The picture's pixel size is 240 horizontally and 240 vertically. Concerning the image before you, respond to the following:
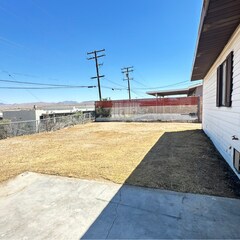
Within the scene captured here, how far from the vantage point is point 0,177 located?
3668mm

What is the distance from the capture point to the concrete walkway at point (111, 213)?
1.89 m

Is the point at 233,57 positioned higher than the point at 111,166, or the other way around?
the point at 233,57

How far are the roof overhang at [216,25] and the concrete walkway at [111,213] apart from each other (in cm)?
275

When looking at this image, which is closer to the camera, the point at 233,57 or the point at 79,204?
the point at 79,204

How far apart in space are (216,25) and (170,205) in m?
3.10

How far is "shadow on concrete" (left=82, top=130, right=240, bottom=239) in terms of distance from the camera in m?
1.89

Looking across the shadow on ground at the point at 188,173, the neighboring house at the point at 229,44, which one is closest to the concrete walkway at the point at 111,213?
the shadow on ground at the point at 188,173

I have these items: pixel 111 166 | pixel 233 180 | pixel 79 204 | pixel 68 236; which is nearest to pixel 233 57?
pixel 233 180

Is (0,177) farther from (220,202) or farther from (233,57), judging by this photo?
(233,57)

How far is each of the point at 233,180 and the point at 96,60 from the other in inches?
746

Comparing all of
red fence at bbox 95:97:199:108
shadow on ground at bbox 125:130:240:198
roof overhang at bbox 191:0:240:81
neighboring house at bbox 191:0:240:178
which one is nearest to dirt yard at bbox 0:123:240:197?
shadow on ground at bbox 125:130:240:198

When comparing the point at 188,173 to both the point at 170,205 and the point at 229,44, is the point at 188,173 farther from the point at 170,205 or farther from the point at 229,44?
the point at 229,44

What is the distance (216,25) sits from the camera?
120 inches

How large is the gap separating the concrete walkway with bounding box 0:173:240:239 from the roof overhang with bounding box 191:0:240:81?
275 cm
